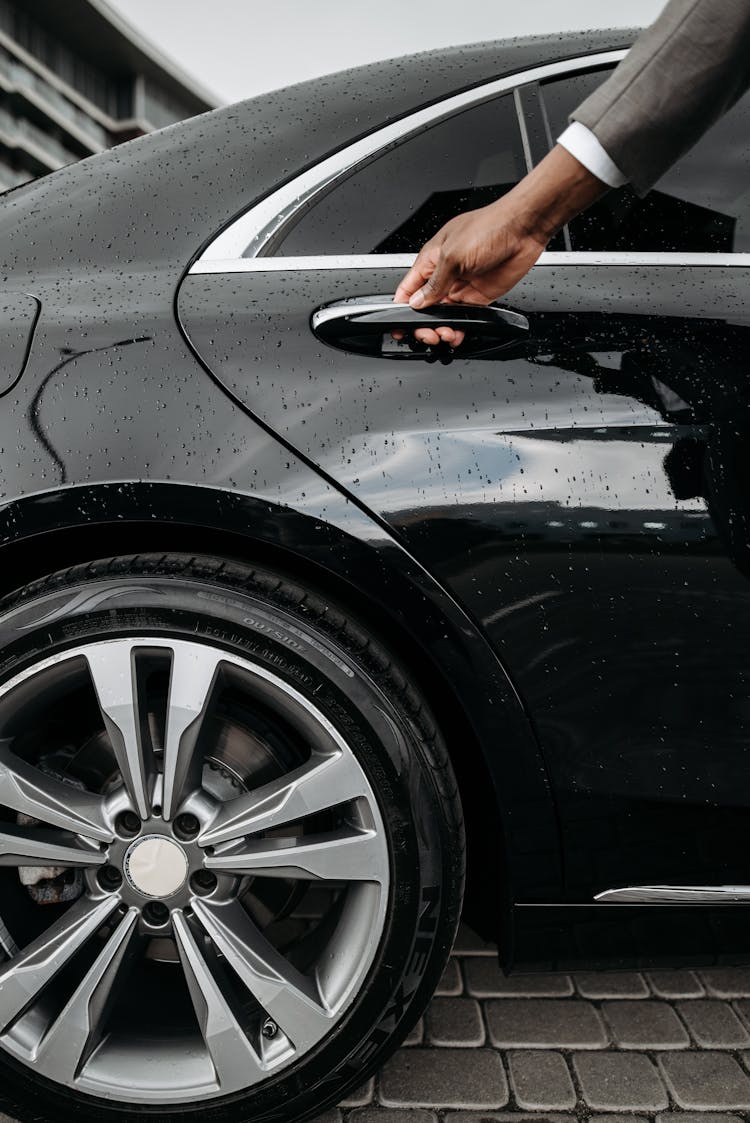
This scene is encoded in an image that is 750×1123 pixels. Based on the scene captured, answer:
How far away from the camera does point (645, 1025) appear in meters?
1.57

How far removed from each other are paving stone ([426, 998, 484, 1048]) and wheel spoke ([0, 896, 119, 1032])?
2.24ft

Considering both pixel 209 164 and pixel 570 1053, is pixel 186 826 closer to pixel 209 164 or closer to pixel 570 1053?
pixel 570 1053

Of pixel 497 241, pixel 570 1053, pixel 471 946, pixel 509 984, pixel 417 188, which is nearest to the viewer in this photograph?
pixel 497 241

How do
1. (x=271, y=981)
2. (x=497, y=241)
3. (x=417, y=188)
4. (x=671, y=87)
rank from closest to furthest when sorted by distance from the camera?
1. (x=671, y=87)
2. (x=497, y=241)
3. (x=271, y=981)
4. (x=417, y=188)

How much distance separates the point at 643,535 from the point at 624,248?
20.3 inches

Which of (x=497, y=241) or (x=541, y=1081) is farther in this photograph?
(x=541, y=1081)

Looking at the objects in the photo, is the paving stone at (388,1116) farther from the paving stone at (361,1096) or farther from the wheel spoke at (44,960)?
the wheel spoke at (44,960)

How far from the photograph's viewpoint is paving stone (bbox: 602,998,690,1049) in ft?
4.99

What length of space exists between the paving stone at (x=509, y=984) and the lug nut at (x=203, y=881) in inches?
26.6

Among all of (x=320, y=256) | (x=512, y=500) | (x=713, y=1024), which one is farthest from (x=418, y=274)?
(x=713, y=1024)

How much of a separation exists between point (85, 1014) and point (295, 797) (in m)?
0.48

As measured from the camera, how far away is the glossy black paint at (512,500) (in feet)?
3.97

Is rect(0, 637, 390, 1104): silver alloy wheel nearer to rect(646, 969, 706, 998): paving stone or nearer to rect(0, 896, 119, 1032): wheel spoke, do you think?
rect(0, 896, 119, 1032): wheel spoke

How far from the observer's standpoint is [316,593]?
128 cm
